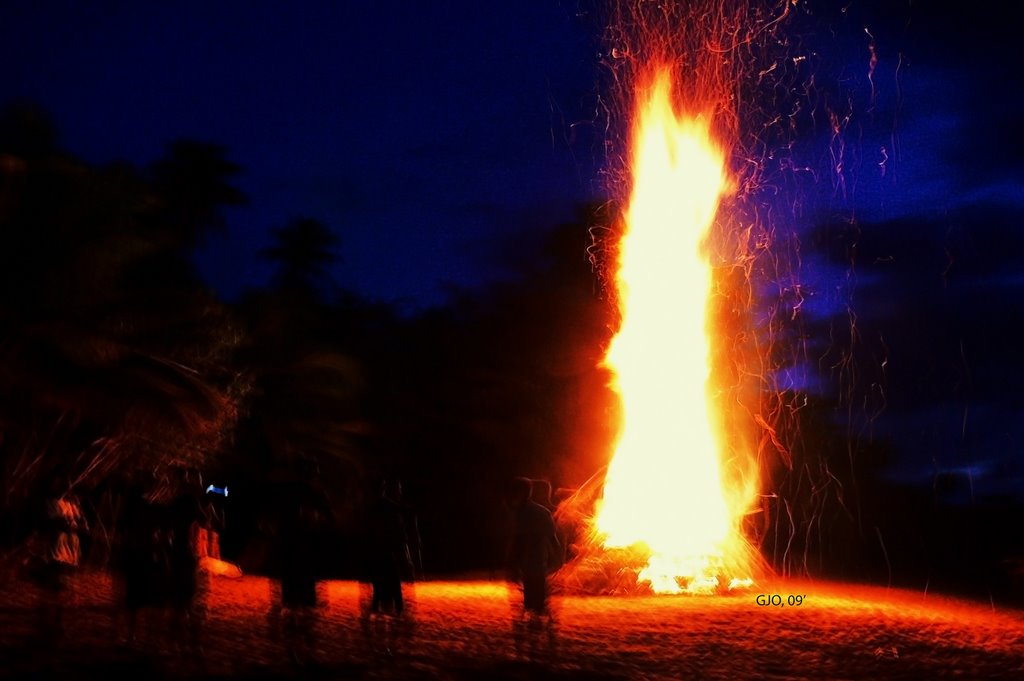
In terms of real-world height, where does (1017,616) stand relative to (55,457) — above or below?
below

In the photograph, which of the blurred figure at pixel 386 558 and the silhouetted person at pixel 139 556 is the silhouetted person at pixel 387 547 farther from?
the silhouetted person at pixel 139 556

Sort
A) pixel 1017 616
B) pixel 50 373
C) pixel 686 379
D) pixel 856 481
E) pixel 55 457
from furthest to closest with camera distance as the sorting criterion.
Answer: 1. pixel 856 481
2. pixel 686 379
3. pixel 55 457
4. pixel 1017 616
5. pixel 50 373

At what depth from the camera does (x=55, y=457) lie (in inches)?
661

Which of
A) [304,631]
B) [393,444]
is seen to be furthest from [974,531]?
[304,631]

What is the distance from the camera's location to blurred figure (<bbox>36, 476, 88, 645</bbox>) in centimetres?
1062

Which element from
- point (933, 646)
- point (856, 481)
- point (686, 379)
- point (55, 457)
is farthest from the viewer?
point (856, 481)

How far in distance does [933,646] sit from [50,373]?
1134 cm

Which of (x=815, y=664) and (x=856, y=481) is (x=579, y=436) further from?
(x=815, y=664)

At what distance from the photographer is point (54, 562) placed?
424 inches

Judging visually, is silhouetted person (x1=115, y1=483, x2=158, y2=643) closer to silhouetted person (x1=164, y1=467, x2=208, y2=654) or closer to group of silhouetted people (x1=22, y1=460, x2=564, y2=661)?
group of silhouetted people (x1=22, y1=460, x2=564, y2=661)

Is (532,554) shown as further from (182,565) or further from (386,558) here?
(182,565)

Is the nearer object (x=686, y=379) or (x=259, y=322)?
(x=686, y=379)

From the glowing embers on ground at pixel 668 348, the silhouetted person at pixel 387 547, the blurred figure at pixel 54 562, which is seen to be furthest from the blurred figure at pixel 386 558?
the glowing embers on ground at pixel 668 348

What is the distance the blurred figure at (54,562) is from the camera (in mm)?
10617
